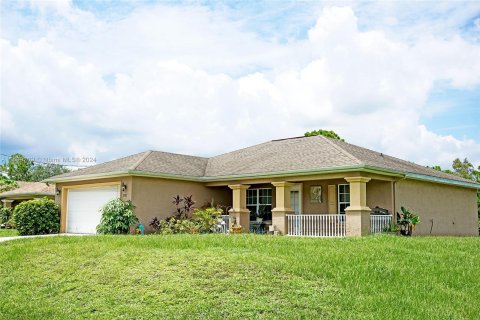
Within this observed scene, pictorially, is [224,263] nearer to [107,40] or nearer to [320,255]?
[320,255]

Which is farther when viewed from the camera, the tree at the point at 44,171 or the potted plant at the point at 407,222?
the tree at the point at 44,171

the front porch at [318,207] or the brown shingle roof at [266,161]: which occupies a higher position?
the brown shingle roof at [266,161]

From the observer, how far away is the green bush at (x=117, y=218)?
21016 mm

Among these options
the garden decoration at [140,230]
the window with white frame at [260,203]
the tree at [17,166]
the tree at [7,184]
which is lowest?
the garden decoration at [140,230]

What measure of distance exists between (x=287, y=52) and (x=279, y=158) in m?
6.07

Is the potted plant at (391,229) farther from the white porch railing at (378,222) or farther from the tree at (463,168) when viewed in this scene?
the tree at (463,168)

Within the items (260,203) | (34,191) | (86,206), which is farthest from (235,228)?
(34,191)

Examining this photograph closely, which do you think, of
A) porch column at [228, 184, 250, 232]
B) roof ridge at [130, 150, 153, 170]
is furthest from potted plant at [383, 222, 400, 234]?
roof ridge at [130, 150, 153, 170]

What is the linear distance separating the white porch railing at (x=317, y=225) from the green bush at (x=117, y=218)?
6427mm

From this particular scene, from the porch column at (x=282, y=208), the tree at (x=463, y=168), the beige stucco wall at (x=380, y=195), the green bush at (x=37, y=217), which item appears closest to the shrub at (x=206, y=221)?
the porch column at (x=282, y=208)

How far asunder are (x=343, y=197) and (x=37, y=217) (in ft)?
46.5

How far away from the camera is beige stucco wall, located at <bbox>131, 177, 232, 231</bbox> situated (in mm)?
22031

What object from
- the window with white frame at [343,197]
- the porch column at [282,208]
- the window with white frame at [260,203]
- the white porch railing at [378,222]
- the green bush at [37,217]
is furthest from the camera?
the window with white frame at [260,203]

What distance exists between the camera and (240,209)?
73.4 ft
